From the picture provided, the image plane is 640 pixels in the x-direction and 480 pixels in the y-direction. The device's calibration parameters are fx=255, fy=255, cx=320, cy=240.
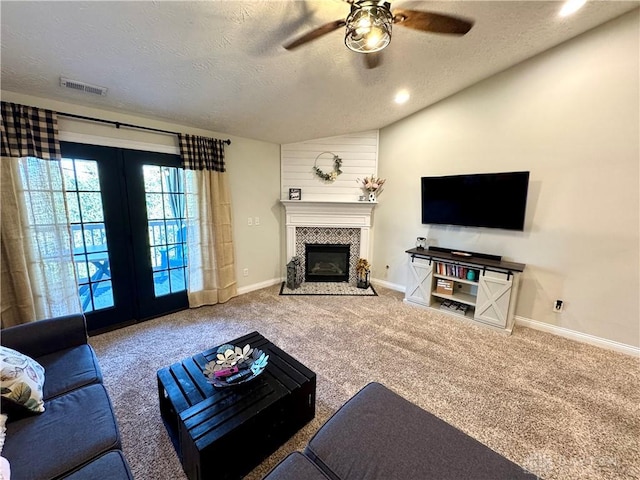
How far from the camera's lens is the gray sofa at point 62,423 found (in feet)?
3.21

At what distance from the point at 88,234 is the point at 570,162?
5.01 metres

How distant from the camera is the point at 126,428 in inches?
65.0

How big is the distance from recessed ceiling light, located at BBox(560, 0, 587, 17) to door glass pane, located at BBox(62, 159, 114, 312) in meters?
4.38

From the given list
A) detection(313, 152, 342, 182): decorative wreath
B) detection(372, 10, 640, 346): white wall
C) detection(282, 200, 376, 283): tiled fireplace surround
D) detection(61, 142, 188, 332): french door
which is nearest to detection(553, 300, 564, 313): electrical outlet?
detection(372, 10, 640, 346): white wall

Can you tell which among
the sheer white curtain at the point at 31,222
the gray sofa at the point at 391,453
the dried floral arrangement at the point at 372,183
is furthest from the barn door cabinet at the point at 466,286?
the sheer white curtain at the point at 31,222

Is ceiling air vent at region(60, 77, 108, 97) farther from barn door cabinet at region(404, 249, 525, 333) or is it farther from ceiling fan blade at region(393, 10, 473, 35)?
barn door cabinet at region(404, 249, 525, 333)

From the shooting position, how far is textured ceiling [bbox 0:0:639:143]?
1545 mm

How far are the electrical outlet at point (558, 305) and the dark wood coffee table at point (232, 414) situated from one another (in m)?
2.90

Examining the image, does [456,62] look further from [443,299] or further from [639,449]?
[639,449]

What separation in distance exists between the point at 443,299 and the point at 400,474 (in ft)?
10.0

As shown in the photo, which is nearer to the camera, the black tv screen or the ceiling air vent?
the ceiling air vent

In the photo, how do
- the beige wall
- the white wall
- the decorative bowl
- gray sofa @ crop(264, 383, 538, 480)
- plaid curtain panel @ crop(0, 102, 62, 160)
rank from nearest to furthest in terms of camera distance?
1. gray sofa @ crop(264, 383, 538, 480)
2. the decorative bowl
3. plaid curtain panel @ crop(0, 102, 62, 160)
4. the white wall
5. the beige wall

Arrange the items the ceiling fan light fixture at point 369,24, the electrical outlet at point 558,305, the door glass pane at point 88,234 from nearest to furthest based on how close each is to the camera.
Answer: the ceiling fan light fixture at point 369,24
the door glass pane at point 88,234
the electrical outlet at point 558,305

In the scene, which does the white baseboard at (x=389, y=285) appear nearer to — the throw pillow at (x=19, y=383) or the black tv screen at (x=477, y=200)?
the black tv screen at (x=477, y=200)
